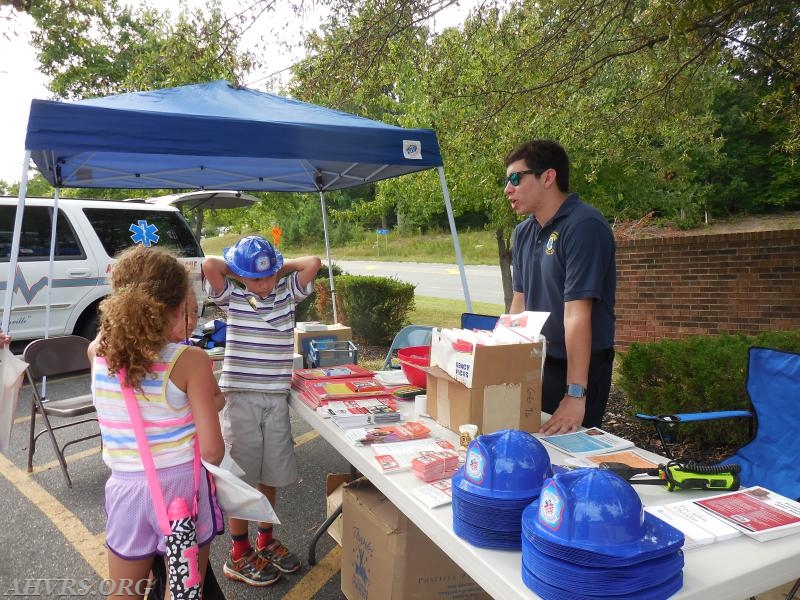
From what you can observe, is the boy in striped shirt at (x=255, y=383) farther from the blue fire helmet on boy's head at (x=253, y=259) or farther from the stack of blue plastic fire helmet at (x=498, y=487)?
the stack of blue plastic fire helmet at (x=498, y=487)

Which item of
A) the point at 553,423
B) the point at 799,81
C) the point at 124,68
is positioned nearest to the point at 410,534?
the point at 553,423

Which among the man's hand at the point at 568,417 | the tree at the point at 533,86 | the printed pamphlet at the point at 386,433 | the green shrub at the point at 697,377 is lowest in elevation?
the green shrub at the point at 697,377

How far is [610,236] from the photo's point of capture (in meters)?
2.28

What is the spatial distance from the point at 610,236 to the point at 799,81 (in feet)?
13.1

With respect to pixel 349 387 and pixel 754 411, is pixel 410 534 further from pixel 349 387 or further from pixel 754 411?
pixel 754 411

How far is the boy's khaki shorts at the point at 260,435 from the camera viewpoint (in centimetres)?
260

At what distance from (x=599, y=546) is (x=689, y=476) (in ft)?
2.60

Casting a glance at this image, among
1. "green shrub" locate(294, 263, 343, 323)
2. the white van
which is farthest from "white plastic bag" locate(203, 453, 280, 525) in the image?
"green shrub" locate(294, 263, 343, 323)

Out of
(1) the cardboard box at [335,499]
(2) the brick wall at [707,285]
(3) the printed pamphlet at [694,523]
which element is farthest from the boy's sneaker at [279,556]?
(2) the brick wall at [707,285]

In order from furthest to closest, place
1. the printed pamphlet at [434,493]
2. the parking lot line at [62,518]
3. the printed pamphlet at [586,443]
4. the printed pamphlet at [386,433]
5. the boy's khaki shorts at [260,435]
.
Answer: the parking lot line at [62,518] < the boy's khaki shorts at [260,435] < the printed pamphlet at [386,433] < the printed pamphlet at [586,443] < the printed pamphlet at [434,493]

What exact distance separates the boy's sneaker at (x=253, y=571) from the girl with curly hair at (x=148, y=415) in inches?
35.1

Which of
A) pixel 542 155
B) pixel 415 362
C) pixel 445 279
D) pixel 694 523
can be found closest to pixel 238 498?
pixel 415 362

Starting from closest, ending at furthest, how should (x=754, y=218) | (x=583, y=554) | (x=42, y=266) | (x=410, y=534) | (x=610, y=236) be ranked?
(x=583, y=554) → (x=410, y=534) → (x=610, y=236) → (x=42, y=266) → (x=754, y=218)

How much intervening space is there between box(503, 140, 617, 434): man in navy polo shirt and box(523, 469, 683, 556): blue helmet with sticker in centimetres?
104
